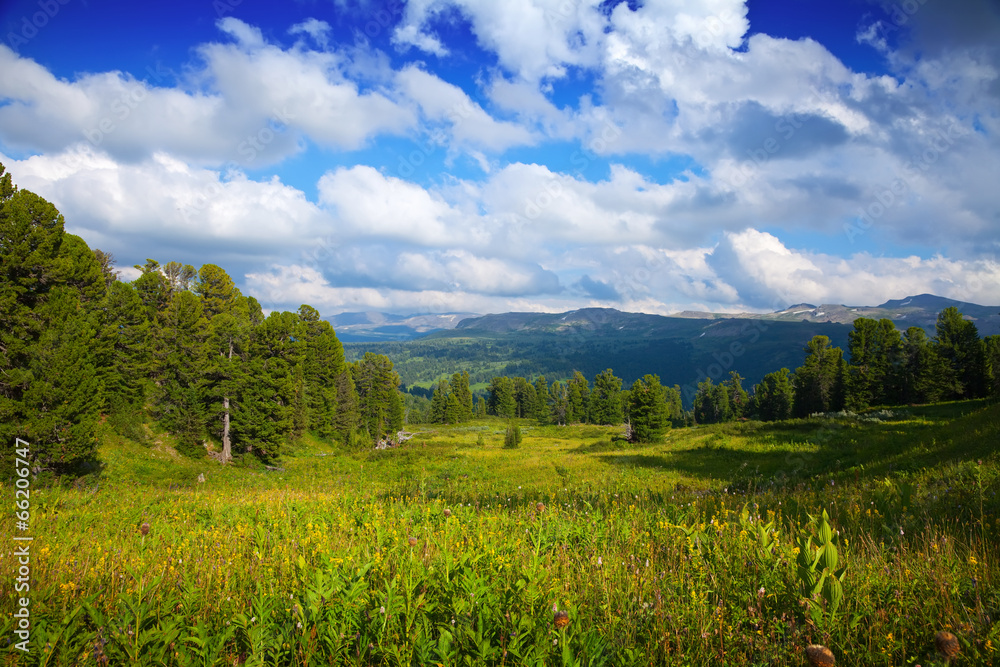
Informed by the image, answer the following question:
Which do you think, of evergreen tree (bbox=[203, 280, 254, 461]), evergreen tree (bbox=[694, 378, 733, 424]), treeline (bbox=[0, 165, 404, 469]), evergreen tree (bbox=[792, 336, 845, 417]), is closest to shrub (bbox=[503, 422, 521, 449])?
treeline (bbox=[0, 165, 404, 469])

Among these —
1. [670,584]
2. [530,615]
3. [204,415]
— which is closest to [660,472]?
[670,584]

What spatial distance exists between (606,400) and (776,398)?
32.8 m

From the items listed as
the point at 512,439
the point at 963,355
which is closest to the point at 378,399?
the point at 512,439

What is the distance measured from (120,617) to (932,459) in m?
14.6

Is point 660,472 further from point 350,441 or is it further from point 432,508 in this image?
point 350,441

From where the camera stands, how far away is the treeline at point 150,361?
631 inches

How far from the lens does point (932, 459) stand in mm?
9930

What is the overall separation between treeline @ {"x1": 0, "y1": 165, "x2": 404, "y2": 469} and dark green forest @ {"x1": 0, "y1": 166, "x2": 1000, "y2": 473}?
0.27ft

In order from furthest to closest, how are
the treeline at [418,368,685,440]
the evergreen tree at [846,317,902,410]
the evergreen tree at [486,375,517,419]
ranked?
the evergreen tree at [486,375,517,419] → the treeline at [418,368,685,440] → the evergreen tree at [846,317,902,410]

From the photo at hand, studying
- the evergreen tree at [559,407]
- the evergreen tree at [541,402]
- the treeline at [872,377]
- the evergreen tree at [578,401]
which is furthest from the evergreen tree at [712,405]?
the evergreen tree at [541,402]

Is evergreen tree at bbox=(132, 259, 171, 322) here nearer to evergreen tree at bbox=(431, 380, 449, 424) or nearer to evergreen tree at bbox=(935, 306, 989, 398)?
evergreen tree at bbox=(431, 380, 449, 424)

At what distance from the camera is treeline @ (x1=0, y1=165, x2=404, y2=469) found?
16031 millimetres

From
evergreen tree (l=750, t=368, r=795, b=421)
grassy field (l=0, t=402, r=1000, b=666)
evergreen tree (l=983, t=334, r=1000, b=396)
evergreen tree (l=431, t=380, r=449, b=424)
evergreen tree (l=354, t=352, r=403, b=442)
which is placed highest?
grassy field (l=0, t=402, r=1000, b=666)

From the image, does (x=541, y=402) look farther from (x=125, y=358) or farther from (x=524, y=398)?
(x=125, y=358)
